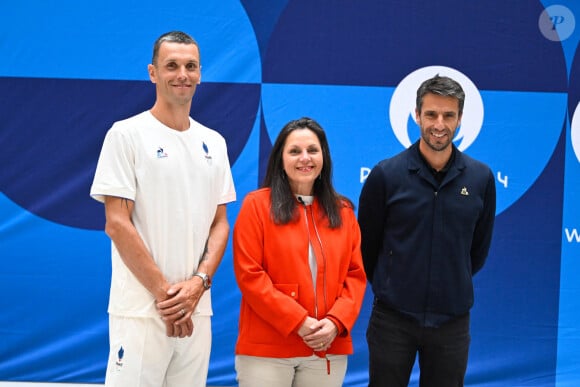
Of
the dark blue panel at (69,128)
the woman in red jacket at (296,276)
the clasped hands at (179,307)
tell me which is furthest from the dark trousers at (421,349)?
the dark blue panel at (69,128)

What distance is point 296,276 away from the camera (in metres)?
2.21

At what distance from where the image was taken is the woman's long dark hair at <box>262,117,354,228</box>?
229cm

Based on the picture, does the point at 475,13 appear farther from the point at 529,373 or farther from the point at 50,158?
the point at 50,158

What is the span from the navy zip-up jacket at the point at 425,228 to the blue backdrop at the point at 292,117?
1311 mm

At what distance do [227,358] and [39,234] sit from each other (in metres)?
1.43

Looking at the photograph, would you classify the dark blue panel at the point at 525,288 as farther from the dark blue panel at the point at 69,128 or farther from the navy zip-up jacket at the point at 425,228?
the dark blue panel at the point at 69,128

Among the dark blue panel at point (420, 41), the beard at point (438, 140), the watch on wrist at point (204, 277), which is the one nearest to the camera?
the watch on wrist at point (204, 277)

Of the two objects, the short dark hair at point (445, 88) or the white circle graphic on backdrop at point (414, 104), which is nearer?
the short dark hair at point (445, 88)

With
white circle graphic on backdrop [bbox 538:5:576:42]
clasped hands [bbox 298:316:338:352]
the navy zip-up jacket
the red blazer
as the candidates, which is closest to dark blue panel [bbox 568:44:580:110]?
white circle graphic on backdrop [bbox 538:5:576:42]

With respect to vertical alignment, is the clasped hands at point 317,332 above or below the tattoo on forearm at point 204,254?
below

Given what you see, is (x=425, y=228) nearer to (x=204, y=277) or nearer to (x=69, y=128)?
(x=204, y=277)

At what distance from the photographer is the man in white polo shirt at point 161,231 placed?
2100mm

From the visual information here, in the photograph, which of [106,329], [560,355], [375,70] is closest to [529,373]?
[560,355]

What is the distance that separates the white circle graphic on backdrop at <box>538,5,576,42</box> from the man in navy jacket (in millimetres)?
1696
